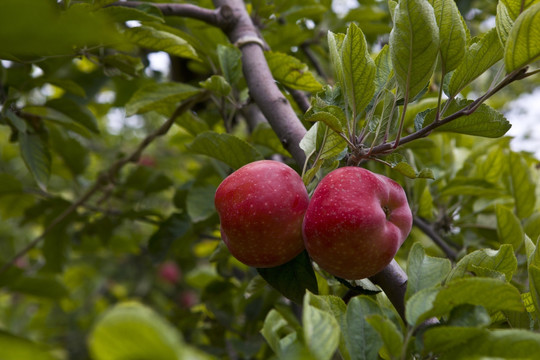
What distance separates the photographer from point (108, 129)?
3668 mm

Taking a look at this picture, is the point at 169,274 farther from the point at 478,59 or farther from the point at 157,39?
the point at 478,59

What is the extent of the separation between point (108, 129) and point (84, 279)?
3.55ft

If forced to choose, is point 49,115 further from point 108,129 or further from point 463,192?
point 108,129

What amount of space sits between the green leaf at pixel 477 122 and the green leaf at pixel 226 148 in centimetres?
35

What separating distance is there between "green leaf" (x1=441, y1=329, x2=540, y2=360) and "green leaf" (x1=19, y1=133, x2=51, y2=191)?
1028mm

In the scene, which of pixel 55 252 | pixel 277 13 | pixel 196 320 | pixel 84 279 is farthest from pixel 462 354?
pixel 84 279

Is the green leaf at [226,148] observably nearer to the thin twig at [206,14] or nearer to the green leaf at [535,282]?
the thin twig at [206,14]

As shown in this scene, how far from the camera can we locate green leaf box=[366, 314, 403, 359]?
540mm

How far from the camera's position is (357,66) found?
0.75 metres

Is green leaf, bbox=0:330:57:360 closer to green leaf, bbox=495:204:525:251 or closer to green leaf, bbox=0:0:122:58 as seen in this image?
green leaf, bbox=0:0:122:58

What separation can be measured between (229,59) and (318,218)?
51 cm

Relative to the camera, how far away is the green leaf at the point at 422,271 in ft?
2.05

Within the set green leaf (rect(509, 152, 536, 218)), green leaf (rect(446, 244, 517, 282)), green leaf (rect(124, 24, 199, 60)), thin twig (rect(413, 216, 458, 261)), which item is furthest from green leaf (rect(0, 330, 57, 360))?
green leaf (rect(509, 152, 536, 218))

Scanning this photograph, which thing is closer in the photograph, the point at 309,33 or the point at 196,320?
the point at 309,33
